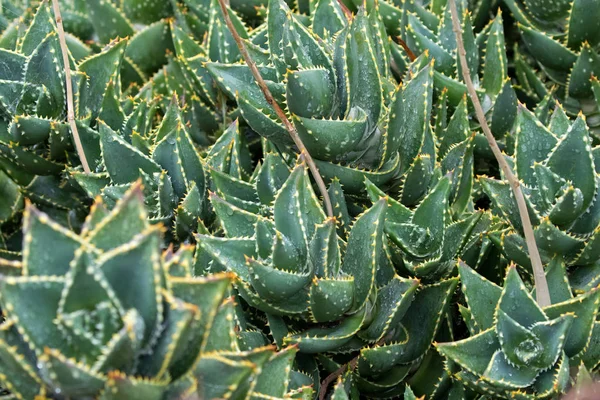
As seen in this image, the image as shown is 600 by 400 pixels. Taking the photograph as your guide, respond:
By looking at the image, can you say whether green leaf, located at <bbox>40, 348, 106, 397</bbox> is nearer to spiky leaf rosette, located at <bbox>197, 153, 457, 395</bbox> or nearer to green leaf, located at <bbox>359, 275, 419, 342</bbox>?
spiky leaf rosette, located at <bbox>197, 153, 457, 395</bbox>

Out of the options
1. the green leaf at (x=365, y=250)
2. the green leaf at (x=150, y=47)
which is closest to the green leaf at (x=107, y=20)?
the green leaf at (x=150, y=47)

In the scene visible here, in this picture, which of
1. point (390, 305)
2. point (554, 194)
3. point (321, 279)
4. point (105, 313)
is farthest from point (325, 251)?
point (105, 313)

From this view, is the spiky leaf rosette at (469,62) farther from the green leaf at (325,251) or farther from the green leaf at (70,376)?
the green leaf at (70,376)

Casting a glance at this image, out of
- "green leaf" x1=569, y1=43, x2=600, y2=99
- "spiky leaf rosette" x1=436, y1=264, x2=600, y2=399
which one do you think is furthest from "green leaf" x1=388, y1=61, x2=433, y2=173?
"green leaf" x1=569, y1=43, x2=600, y2=99

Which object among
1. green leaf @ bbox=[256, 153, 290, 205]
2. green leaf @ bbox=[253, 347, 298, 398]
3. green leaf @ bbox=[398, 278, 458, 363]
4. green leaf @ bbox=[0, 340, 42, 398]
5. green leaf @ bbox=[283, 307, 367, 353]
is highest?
green leaf @ bbox=[0, 340, 42, 398]

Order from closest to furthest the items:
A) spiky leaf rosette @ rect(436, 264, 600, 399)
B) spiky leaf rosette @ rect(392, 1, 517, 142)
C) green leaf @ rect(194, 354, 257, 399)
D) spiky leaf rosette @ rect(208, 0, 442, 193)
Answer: green leaf @ rect(194, 354, 257, 399), spiky leaf rosette @ rect(436, 264, 600, 399), spiky leaf rosette @ rect(208, 0, 442, 193), spiky leaf rosette @ rect(392, 1, 517, 142)

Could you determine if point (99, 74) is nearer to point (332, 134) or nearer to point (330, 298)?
point (332, 134)

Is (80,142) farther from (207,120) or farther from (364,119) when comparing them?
(364,119)

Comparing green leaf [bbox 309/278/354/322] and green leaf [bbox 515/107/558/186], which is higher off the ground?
green leaf [bbox 515/107/558/186]
